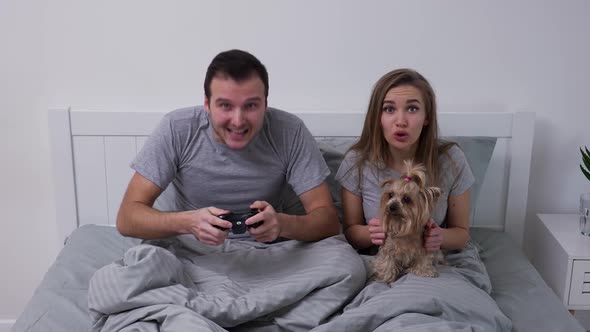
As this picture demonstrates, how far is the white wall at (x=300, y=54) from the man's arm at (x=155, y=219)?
0.57 m

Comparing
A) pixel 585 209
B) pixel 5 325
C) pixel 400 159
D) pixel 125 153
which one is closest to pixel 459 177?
pixel 400 159

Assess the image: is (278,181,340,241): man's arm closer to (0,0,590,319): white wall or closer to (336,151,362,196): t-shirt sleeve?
(336,151,362,196): t-shirt sleeve

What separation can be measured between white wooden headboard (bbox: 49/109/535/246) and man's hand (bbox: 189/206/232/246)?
70 cm

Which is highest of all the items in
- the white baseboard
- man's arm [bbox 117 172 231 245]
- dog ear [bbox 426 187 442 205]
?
dog ear [bbox 426 187 442 205]

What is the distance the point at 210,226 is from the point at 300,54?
91cm

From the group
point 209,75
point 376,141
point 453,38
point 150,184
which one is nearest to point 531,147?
point 453,38

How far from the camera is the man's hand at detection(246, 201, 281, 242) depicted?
61.9 inches

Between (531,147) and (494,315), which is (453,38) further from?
(494,315)

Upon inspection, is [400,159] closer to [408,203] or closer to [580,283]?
[408,203]

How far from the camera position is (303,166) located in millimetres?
1843

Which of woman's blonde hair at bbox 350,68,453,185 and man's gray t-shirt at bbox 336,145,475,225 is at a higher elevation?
woman's blonde hair at bbox 350,68,453,185

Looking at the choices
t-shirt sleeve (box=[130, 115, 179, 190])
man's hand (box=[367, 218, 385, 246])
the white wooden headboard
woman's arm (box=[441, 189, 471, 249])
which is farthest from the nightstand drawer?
t-shirt sleeve (box=[130, 115, 179, 190])

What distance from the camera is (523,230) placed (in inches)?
90.7

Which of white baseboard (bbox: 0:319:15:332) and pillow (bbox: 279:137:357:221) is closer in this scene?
pillow (bbox: 279:137:357:221)
